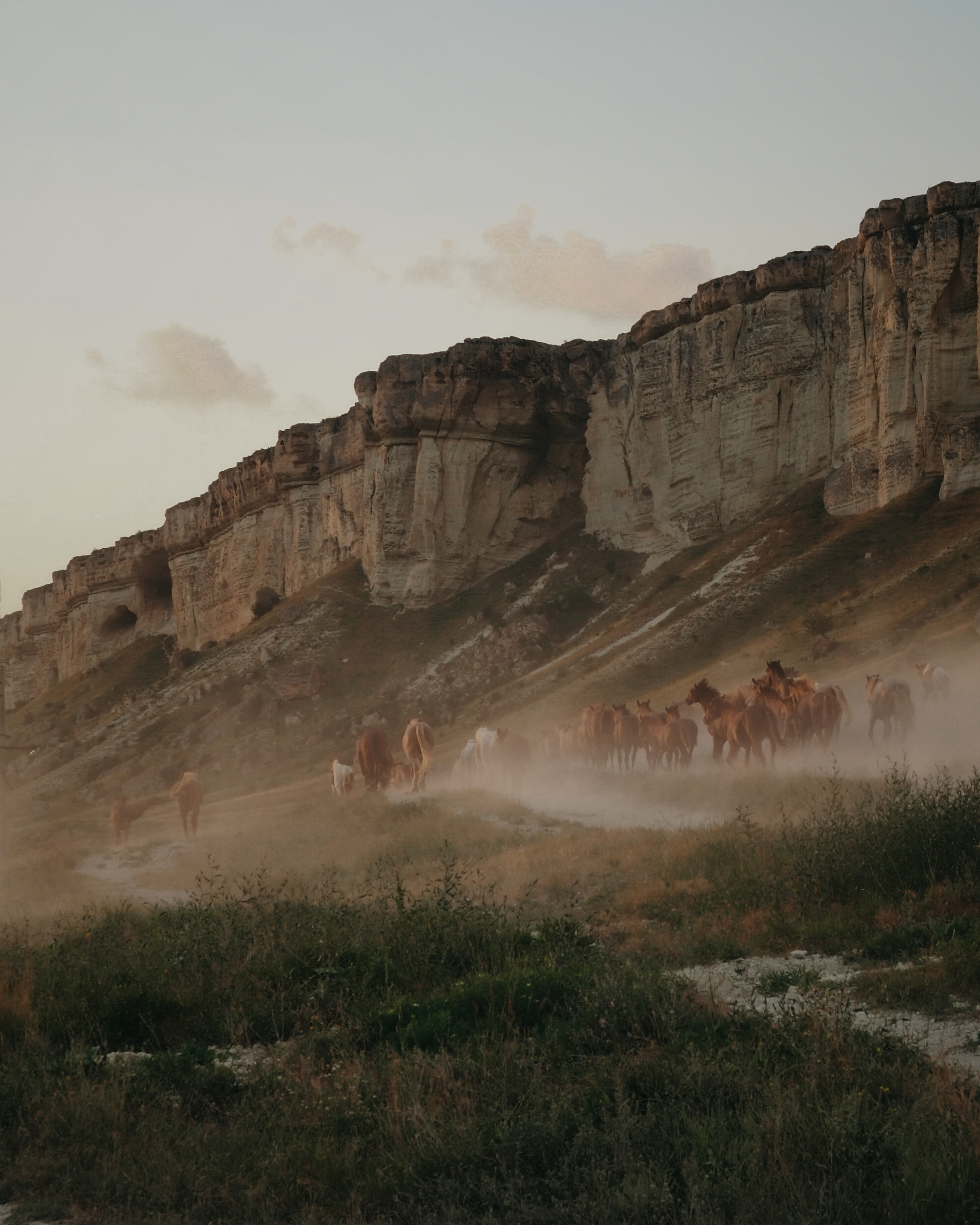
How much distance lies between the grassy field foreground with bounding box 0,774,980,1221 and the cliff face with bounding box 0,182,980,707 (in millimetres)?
42250

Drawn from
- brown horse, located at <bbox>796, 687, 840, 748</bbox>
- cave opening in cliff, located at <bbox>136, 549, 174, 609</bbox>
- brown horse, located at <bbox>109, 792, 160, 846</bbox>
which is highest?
cave opening in cliff, located at <bbox>136, 549, 174, 609</bbox>

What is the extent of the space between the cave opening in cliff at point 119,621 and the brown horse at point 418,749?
7736cm

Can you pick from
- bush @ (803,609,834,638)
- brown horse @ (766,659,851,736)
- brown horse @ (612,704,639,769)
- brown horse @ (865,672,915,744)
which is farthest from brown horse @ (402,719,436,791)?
bush @ (803,609,834,638)

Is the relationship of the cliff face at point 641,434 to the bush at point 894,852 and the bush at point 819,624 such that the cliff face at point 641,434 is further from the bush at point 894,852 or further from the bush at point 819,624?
the bush at point 894,852

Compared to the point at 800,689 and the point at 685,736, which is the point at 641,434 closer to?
the point at 685,736

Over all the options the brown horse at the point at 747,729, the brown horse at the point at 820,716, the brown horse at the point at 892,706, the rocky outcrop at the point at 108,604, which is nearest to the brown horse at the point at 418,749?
the brown horse at the point at 747,729

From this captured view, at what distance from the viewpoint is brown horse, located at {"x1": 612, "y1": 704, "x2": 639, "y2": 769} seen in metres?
31.6

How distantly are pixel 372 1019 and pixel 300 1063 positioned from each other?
814 mm

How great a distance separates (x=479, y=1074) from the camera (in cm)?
710

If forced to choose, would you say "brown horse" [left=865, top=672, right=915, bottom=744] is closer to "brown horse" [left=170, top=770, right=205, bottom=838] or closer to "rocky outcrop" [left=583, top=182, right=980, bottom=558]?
"brown horse" [left=170, top=770, right=205, bottom=838]

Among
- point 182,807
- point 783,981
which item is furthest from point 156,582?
point 783,981

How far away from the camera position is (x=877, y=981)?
28.4 feet

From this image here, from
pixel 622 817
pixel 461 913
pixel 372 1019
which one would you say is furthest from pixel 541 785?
pixel 372 1019

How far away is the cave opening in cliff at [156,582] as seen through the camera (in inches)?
4018
